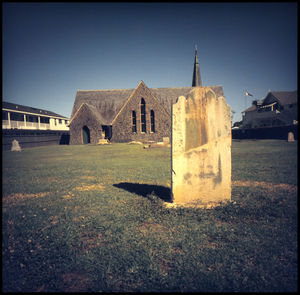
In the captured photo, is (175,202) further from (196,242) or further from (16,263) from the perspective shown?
(16,263)

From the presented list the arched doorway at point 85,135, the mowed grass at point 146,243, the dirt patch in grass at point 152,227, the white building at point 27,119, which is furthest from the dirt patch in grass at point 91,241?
the white building at point 27,119

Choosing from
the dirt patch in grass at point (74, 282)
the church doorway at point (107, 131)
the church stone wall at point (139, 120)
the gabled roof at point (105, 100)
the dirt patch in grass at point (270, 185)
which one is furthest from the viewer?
the gabled roof at point (105, 100)

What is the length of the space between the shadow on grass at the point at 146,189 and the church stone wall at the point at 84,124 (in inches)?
928

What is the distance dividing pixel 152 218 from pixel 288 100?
39.8 m

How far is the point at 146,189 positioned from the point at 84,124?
2578 centimetres

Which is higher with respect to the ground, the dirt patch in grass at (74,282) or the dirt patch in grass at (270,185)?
the dirt patch in grass at (270,185)

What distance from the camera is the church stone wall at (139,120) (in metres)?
27.9

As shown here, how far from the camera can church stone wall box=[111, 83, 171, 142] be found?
91.6 ft

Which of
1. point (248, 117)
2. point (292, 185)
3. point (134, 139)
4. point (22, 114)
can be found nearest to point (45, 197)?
point (292, 185)

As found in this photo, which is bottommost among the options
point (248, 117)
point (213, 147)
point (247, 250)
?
point (247, 250)

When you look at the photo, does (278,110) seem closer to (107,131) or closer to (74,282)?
(107,131)

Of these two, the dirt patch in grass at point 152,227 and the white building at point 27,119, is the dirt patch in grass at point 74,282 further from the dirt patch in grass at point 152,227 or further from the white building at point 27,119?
the white building at point 27,119

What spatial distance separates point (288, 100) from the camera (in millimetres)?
32000

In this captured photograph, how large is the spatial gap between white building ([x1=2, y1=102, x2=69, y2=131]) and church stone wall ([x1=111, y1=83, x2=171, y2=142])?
10.00 meters
